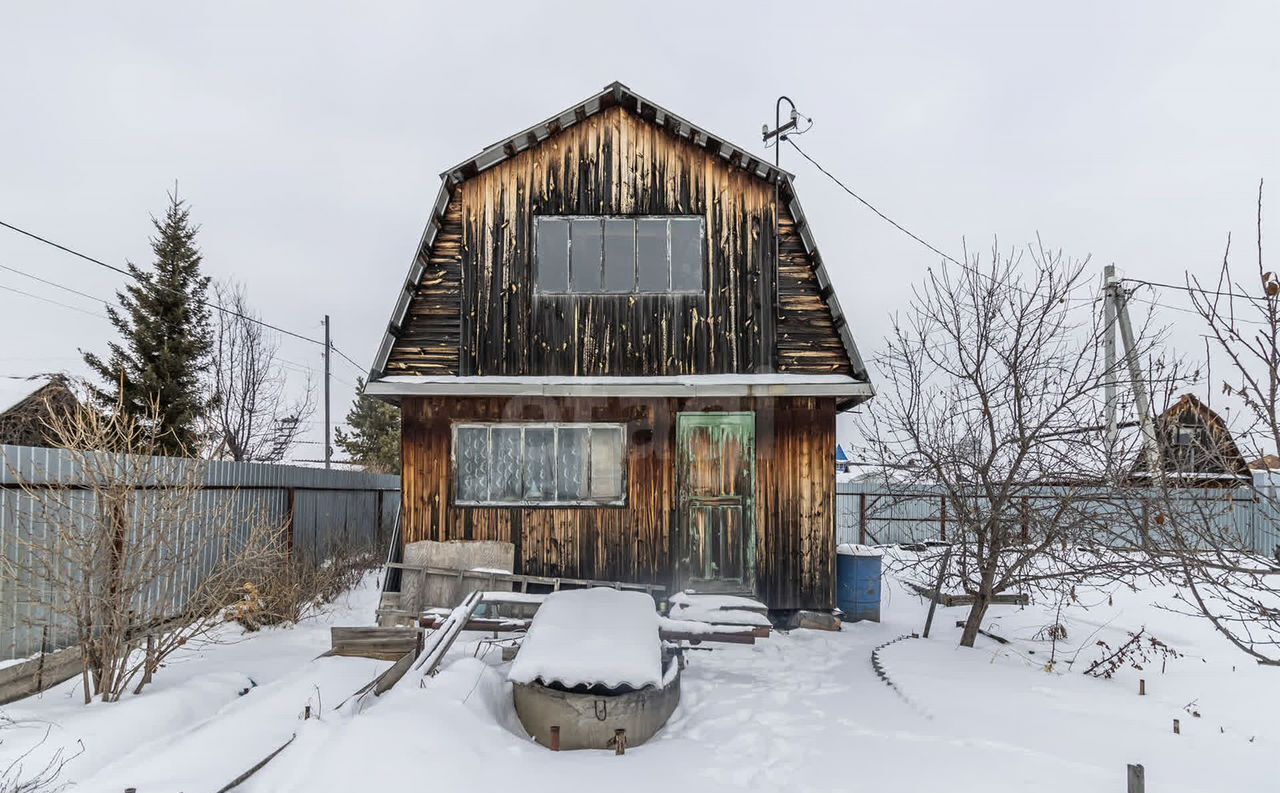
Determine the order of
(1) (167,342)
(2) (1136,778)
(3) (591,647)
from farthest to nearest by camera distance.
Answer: (1) (167,342), (3) (591,647), (2) (1136,778)

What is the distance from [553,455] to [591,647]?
395 centimetres

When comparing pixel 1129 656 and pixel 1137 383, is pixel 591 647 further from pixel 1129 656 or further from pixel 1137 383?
pixel 1129 656

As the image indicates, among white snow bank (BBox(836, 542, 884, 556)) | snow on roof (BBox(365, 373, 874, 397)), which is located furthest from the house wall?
white snow bank (BBox(836, 542, 884, 556))

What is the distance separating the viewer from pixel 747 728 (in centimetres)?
563

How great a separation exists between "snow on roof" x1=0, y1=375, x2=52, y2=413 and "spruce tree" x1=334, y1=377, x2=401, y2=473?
10738 mm

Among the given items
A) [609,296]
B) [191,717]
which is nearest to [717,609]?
[609,296]

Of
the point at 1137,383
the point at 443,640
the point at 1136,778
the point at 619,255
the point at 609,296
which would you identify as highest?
the point at 619,255

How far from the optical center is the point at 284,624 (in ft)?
28.4

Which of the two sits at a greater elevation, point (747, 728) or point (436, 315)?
point (436, 315)

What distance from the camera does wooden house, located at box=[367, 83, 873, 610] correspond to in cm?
918

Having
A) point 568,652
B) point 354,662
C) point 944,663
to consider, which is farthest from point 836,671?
point 354,662

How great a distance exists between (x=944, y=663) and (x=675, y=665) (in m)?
3.03

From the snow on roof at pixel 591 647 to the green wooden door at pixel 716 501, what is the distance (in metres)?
2.36

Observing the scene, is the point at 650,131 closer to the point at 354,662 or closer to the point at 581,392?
the point at 581,392
